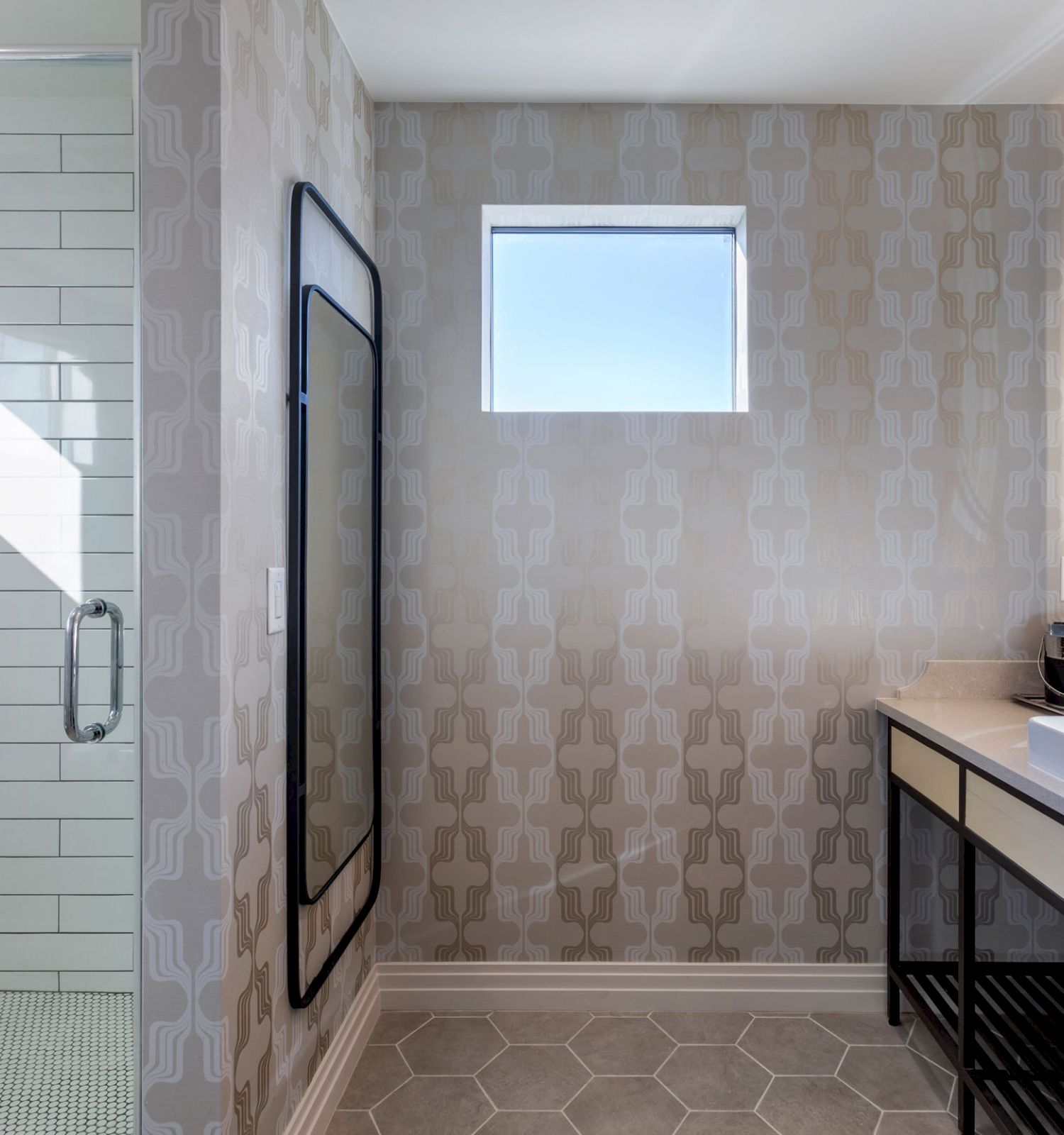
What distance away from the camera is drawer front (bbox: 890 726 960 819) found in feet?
5.81

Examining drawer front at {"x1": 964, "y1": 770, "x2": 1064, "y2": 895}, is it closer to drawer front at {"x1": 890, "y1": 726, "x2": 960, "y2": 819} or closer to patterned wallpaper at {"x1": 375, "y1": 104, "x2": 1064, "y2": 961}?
drawer front at {"x1": 890, "y1": 726, "x2": 960, "y2": 819}

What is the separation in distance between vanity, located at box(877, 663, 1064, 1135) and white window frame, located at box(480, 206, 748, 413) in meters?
1.03

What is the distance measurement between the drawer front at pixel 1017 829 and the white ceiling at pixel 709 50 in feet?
5.80

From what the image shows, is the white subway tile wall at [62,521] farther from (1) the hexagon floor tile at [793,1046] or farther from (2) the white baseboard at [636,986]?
(1) the hexagon floor tile at [793,1046]

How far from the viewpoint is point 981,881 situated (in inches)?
87.7

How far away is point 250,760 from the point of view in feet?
4.54

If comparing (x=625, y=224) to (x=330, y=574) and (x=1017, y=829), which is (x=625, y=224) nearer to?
(x=330, y=574)

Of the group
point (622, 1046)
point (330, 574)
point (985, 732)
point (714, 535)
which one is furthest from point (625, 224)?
point (622, 1046)

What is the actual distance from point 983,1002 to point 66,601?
6.91ft

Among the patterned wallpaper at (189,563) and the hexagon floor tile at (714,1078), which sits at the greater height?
the patterned wallpaper at (189,563)

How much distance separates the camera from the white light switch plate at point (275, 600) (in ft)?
4.80

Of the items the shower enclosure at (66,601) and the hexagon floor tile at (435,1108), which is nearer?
the shower enclosure at (66,601)

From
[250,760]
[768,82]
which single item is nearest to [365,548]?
[250,760]

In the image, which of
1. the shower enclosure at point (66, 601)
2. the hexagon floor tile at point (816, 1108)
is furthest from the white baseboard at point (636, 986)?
the shower enclosure at point (66, 601)
